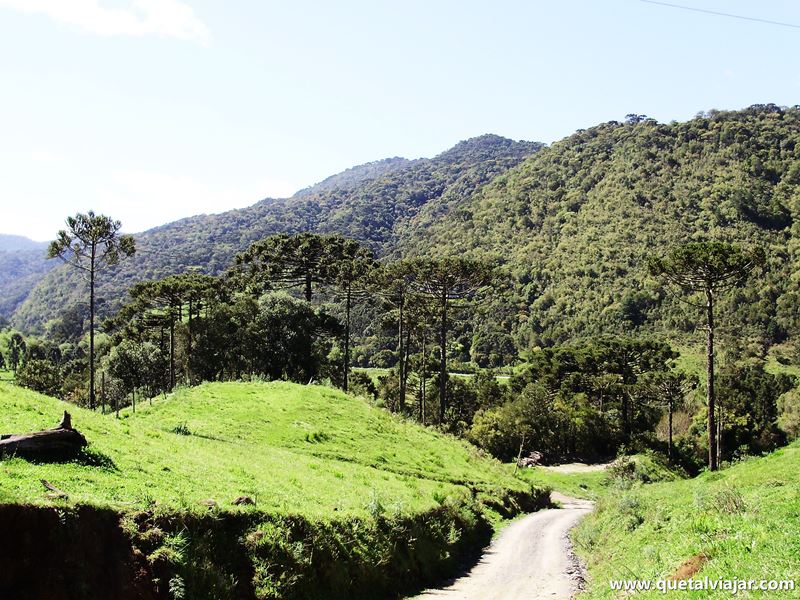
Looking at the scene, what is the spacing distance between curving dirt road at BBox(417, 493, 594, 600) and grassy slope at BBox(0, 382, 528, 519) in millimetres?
2886

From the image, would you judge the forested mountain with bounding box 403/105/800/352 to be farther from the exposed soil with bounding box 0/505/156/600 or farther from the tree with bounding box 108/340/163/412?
the exposed soil with bounding box 0/505/156/600

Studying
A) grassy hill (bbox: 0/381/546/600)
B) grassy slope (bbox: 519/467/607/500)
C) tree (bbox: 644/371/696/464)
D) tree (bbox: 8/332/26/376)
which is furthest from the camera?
tree (bbox: 8/332/26/376)

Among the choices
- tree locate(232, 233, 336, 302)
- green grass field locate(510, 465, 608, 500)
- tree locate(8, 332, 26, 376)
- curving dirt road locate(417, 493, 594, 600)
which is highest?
tree locate(232, 233, 336, 302)

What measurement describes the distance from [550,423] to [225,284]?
40565 millimetres

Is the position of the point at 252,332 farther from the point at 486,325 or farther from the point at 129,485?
the point at 486,325

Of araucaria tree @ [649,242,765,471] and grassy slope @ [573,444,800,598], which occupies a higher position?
araucaria tree @ [649,242,765,471]

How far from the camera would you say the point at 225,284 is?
229 ft

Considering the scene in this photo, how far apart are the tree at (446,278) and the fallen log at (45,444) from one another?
40844mm

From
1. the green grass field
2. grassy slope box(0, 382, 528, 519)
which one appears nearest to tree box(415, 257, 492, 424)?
the green grass field

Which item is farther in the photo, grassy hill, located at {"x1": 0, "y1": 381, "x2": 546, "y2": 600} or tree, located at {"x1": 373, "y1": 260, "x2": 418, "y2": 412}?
tree, located at {"x1": 373, "y1": 260, "x2": 418, "y2": 412}

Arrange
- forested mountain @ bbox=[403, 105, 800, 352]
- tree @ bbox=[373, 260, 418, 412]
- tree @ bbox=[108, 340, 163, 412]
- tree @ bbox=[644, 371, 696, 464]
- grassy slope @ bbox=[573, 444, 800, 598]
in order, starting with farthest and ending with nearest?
forested mountain @ bbox=[403, 105, 800, 352] → tree @ bbox=[108, 340, 163, 412] → tree @ bbox=[644, 371, 696, 464] → tree @ bbox=[373, 260, 418, 412] → grassy slope @ bbox=[573, 444, 800, 598]

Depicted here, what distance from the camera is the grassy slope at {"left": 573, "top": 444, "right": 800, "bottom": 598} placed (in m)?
10.6

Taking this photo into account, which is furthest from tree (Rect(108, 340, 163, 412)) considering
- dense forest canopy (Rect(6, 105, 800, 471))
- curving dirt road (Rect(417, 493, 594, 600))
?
curving dirt road (Rect(417, 493, 594, 600))

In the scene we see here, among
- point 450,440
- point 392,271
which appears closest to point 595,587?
point 450,440
